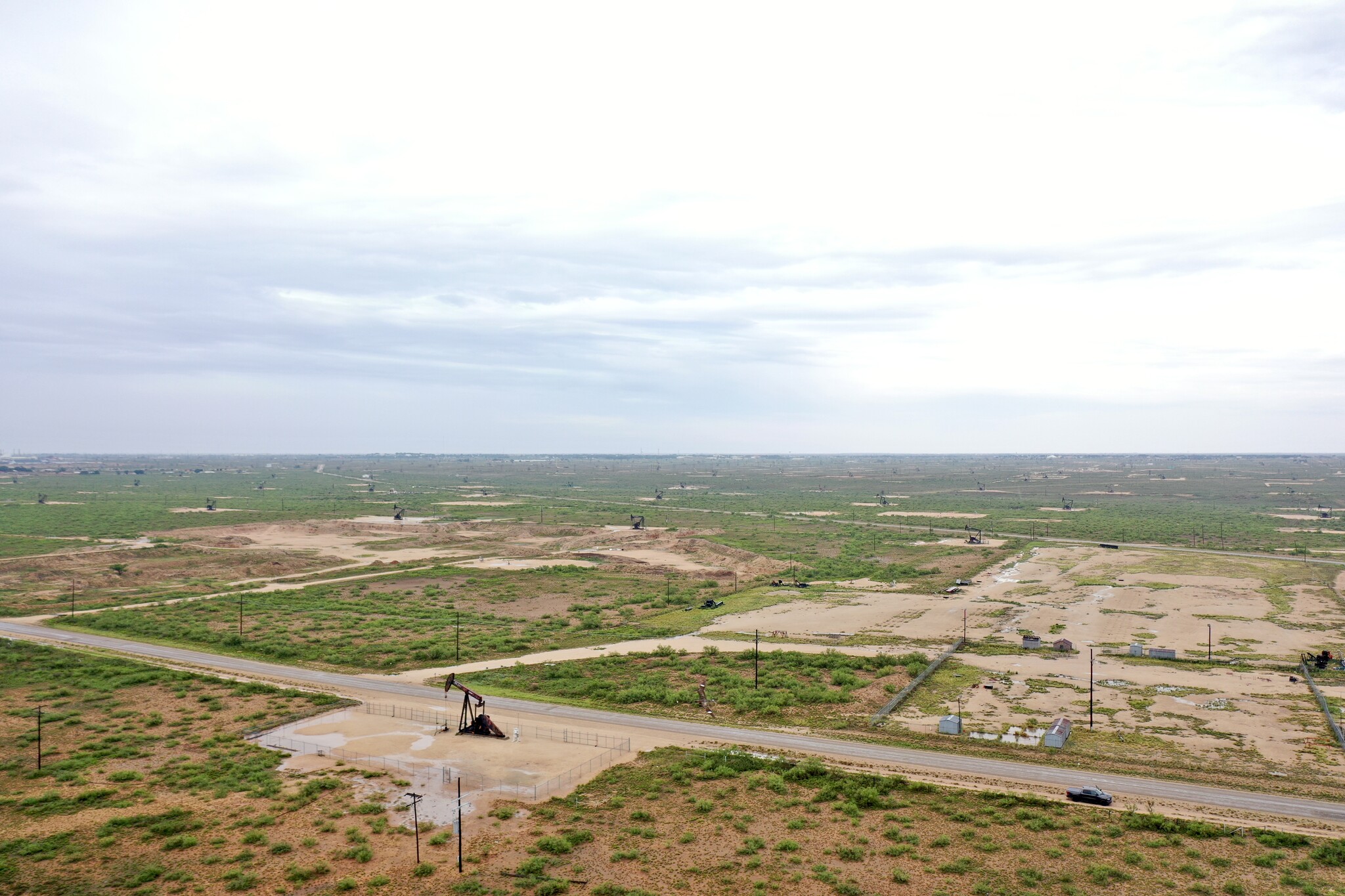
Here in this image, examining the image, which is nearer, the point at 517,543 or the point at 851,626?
the point at 851,626

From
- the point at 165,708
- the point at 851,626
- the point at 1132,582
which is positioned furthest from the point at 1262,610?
the point at 165,708

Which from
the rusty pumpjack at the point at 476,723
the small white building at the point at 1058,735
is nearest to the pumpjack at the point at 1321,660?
the small white building at the point at 1058,735

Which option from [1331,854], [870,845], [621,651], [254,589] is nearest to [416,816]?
[870,845]

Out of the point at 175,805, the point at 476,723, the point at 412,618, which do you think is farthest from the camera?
the point at 412,618

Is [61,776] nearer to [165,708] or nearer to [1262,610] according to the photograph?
[165,708]

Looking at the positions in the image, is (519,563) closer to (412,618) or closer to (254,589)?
(254,589)

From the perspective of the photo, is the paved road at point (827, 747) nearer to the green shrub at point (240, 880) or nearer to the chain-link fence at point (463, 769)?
the chain-link fence at point (463, 769)
